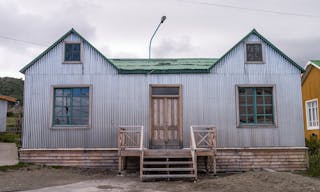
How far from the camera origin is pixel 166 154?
11875mm

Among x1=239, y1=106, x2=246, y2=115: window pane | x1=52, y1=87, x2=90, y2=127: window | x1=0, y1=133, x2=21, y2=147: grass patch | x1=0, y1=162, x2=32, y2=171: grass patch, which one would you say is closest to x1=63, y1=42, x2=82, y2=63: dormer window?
x1=52, y1=87, x2=90, y2=127: window

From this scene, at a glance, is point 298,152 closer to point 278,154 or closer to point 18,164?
point 278,154

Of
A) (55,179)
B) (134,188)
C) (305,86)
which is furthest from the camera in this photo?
(305,86)

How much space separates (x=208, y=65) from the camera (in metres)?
14.4

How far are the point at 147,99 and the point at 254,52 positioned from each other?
190 inches

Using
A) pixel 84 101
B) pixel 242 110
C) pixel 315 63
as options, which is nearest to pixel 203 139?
pixel 242 110

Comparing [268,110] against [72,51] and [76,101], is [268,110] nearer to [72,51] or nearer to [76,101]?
[76,101]

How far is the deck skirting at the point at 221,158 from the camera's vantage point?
13.1m

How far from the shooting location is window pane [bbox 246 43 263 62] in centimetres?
1385

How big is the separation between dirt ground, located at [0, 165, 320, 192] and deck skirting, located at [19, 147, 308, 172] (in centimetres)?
93

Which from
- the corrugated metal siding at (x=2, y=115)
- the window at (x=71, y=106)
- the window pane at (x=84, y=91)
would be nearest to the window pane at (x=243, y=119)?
the window at (x=71, y=106)

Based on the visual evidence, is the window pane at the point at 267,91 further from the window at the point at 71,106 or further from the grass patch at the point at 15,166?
the grass patch at the point at 15,166

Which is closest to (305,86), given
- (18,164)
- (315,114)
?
(315,114)

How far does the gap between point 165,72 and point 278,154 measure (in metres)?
5.54
